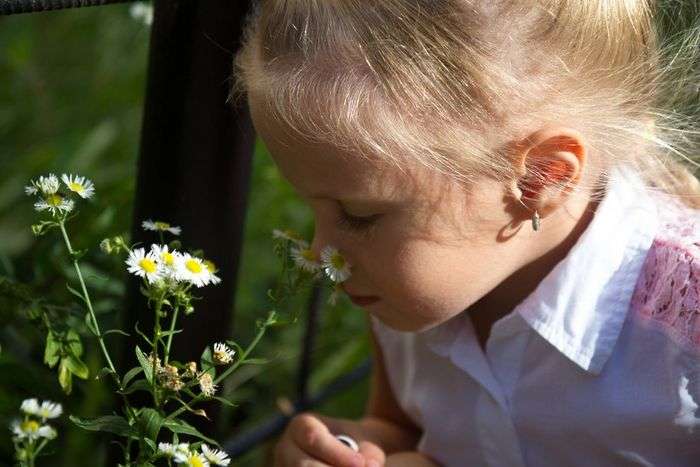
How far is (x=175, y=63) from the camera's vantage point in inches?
47.6

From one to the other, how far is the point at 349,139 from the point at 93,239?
45 cm

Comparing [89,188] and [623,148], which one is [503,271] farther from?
[89,188]

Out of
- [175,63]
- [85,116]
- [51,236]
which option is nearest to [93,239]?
[51,236]

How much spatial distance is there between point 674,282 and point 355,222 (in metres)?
0.40

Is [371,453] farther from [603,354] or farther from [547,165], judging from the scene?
[547,165]

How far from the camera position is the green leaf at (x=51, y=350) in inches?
42.9

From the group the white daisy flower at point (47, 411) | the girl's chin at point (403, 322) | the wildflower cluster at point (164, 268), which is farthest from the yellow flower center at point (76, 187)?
the girl's chin at point (403, 322)

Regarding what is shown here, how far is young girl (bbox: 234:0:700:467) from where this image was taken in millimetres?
1195

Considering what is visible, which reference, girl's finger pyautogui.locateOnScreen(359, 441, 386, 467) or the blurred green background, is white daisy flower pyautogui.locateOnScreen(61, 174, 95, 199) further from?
girl's finger pyautogui.locateOnScreen(359, 441, 386, 467)

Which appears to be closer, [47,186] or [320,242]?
[47,186]

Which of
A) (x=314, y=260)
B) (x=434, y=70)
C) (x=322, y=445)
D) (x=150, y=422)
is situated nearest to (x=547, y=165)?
(x=434, y=70)

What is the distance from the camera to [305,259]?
1.19 m

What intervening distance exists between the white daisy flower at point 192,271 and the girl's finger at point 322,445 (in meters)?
0.42

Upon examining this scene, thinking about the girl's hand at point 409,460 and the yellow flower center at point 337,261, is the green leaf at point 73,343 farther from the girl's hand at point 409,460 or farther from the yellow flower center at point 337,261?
the girl's hand at point 409,460
